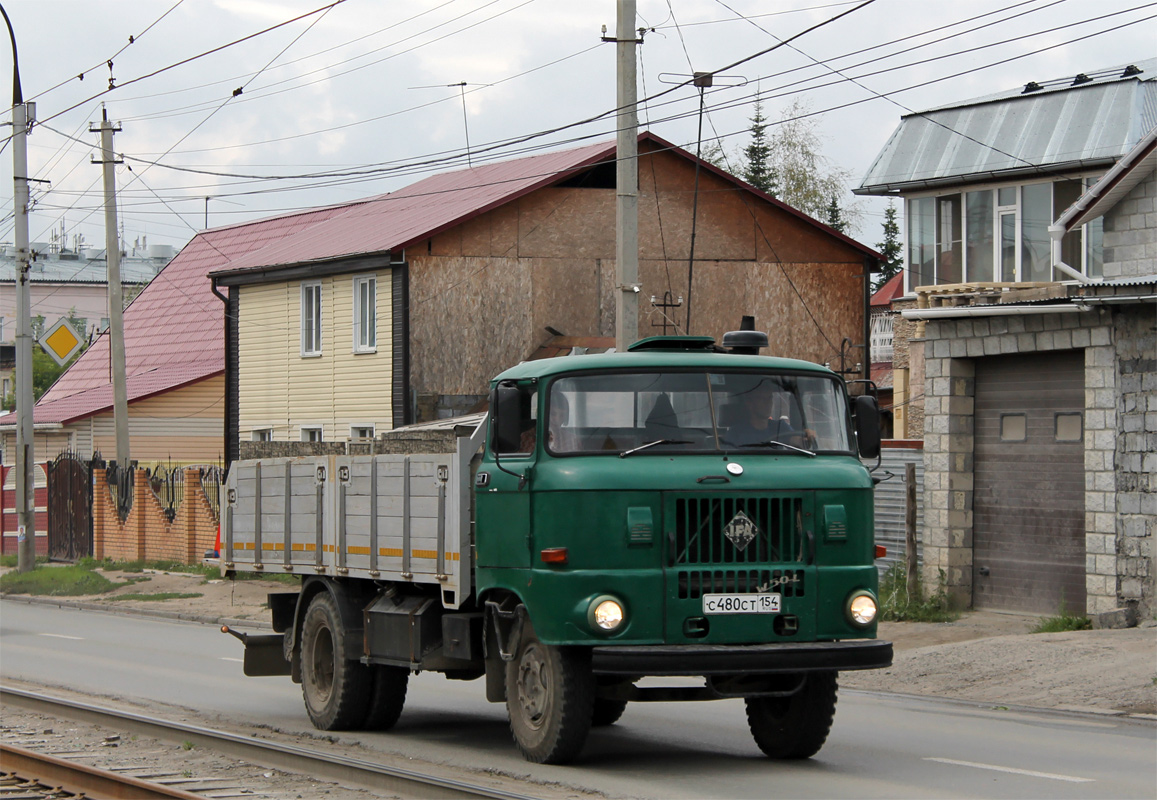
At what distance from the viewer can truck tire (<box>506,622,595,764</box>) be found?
9.15 meters

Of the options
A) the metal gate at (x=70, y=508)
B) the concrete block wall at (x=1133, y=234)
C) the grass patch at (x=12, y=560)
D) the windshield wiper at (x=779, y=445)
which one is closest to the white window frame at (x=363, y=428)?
the metal gate at (x=70, y=508)

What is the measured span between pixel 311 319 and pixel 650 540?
24.9m

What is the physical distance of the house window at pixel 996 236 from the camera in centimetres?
2512

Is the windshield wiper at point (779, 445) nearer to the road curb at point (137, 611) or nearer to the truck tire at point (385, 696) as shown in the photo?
the truck tire at point (385, 696)

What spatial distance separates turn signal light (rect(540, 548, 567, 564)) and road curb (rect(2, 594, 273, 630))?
515 inches

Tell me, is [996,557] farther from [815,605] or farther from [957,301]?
[815,605]

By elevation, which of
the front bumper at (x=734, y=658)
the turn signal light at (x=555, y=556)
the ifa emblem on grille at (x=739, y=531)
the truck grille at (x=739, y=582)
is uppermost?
the ifa emblem on grille at (x=739, y=531)

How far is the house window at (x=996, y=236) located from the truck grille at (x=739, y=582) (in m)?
17.0

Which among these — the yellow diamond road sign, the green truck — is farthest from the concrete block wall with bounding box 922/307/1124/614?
the yellow diamond road sign

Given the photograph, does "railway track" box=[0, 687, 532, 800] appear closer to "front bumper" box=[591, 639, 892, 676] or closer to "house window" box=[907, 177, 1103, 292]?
"front bumper" box=[591, 639, 892, 676]

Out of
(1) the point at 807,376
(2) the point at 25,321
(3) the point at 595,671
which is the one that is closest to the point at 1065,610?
(1) the point at 807,376

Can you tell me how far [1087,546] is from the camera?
17.4 m

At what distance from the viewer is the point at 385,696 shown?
11609 millimetres

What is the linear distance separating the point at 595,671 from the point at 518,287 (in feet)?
71.4
